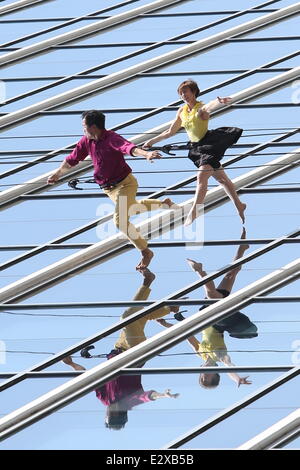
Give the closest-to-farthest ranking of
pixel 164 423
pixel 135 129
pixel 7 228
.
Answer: pixel 164 423 → pixel 7 228 → pixel 135 129

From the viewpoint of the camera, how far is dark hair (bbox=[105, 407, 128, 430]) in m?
18.3

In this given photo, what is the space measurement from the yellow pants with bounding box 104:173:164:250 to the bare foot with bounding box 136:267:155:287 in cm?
70

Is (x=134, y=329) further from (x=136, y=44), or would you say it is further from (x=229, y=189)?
(x=136, y=44)

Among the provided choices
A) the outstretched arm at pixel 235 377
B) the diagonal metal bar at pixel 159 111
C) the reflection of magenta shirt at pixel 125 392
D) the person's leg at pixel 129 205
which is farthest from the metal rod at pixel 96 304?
the diagonal metal bar at pixel 159 111

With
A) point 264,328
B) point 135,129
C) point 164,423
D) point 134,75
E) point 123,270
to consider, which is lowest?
point 164,423

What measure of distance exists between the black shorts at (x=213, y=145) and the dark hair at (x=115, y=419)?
3.56 meters

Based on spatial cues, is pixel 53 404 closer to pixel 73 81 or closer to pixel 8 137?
pixel 8 137

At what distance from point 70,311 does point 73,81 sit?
755 cm

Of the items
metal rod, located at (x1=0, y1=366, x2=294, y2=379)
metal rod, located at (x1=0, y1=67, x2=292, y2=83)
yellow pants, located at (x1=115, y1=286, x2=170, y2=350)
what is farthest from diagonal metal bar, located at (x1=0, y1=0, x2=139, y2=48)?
metal rod, located at (x1=0, y1=366, x2=294, y2=379)

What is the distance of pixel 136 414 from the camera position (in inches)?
723

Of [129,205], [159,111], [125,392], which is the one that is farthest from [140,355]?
[159,111]

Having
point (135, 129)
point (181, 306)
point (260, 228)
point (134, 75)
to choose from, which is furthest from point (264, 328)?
point (134, 75)

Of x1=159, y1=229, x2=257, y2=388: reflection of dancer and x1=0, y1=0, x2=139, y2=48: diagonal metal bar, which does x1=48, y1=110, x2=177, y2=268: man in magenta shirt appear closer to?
x1=159, y1=229, x2=257, y2=388: reflection of dancer

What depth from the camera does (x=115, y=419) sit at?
18359 millimetres
